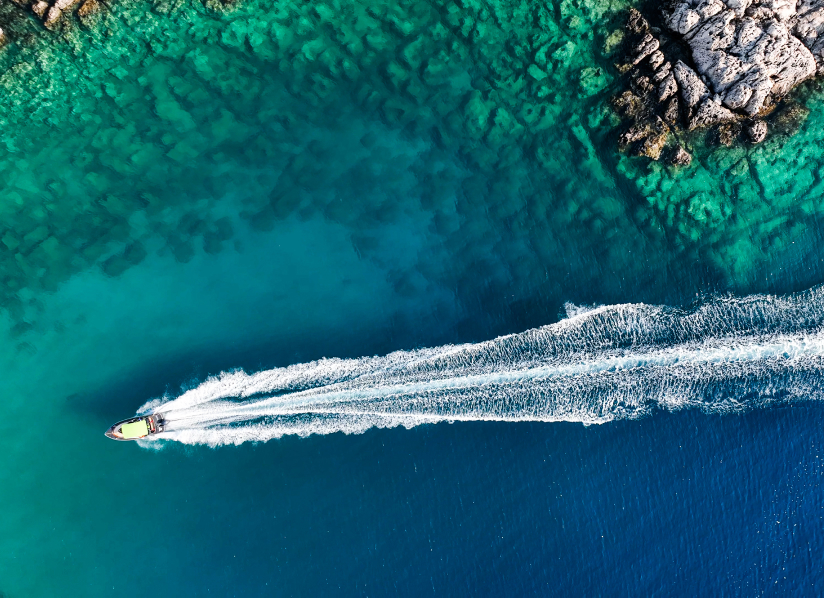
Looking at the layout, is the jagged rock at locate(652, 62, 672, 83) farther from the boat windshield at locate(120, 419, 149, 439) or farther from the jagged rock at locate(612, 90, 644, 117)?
the boat windshield at locate(120, 419, 149, 439)

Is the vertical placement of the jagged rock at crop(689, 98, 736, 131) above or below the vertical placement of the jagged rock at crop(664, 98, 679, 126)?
below

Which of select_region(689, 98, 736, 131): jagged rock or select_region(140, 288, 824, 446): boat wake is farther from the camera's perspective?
select_region(689, 98, 736, 131): jagged rock

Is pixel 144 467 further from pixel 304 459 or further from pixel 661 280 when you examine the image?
pixel 661 280

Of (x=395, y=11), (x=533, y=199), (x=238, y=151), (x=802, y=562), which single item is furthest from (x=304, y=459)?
(x=802, y=562)

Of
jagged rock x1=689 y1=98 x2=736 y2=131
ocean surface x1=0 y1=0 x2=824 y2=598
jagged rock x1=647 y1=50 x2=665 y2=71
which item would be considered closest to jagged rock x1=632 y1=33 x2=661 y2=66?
jagged rock x1=647 y1=50 x2=665 y2=71

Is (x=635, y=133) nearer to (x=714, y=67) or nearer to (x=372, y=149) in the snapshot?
(x=714, y=67)

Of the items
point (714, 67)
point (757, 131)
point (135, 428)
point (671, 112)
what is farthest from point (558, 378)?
point (135, 428)

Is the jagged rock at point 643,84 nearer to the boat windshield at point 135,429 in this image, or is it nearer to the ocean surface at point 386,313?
the ocean surface at point 386,313
